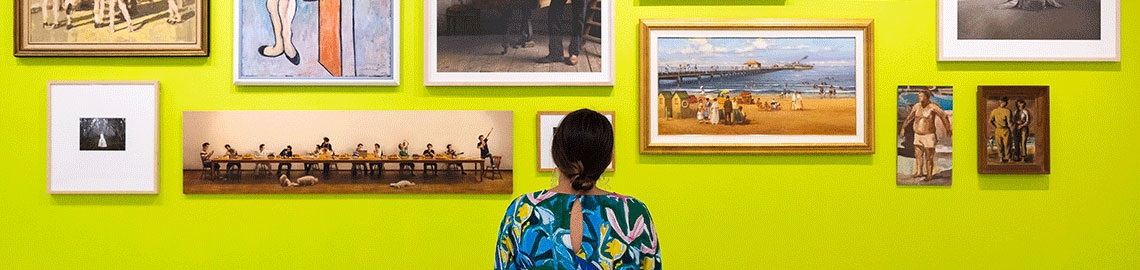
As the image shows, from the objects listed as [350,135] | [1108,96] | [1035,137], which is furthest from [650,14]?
[1108,96]

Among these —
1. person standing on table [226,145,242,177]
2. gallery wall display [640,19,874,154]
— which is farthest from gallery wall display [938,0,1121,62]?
person standing on table [226,145,242,177]

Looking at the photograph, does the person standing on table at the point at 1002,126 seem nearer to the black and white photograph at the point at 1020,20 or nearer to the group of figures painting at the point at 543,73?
→ the group of figures painting at the point at 543,73

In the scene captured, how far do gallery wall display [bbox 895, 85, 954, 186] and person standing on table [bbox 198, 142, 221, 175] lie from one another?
2.11 m

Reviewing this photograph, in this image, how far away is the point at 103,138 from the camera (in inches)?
108

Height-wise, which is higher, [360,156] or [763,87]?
[763,87]

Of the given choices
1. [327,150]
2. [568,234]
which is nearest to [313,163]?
[327,150]

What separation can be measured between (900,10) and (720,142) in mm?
703

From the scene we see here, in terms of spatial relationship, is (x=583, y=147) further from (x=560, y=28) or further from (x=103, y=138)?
(x=103, y=138)

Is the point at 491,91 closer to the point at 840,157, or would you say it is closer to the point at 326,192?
the point at 326,192

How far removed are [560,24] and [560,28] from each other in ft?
0.04

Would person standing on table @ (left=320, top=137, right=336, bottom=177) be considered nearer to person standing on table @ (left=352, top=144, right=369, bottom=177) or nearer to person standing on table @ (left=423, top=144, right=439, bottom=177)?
person standing on table @ (left=352, top=144, right=369, bottom=177)

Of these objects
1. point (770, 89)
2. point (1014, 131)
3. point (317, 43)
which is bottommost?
point (1014, 131)

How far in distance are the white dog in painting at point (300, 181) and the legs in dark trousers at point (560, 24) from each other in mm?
824

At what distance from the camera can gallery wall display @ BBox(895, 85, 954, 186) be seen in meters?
2.77
